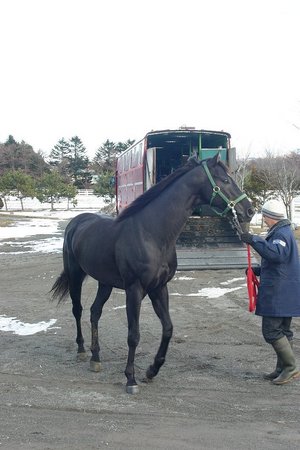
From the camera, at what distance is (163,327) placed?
15.9ft

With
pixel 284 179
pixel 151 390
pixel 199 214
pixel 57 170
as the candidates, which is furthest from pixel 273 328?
pixel 57 170

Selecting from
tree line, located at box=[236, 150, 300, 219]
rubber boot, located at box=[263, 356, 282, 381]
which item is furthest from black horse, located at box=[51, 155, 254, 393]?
tree line, located at box=[236, 150, 300, 219]

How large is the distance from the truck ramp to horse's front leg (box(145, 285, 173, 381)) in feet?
22.8

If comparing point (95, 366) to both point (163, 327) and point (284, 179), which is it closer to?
point (163, 327)

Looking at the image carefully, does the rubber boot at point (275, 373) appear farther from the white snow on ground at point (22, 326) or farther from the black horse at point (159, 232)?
the white snow on ground at point (22, 326)

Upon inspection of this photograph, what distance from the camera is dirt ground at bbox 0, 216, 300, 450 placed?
11.8 feet

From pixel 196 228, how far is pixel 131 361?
324 inches

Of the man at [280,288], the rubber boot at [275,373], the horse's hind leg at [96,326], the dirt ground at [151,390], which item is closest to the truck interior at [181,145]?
the dirt ground at [151,390]

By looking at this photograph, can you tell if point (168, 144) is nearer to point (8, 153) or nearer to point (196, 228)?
point (196, 228)

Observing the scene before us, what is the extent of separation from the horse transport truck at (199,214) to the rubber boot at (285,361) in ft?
22.1

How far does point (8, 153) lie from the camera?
225ft

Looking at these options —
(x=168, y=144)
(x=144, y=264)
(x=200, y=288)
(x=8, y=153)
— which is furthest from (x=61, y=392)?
(x=8, y=153)

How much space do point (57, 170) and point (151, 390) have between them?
6757 cm

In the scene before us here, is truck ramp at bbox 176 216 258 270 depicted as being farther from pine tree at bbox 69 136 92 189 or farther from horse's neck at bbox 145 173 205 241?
pine tree at bbox 69 136 92 189
